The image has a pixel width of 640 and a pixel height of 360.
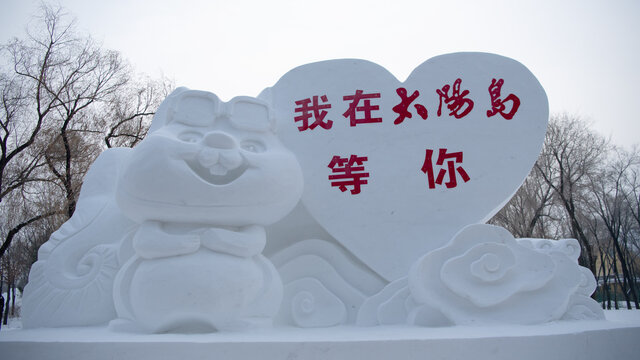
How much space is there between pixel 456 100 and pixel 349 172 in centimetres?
105

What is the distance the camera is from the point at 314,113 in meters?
3.96

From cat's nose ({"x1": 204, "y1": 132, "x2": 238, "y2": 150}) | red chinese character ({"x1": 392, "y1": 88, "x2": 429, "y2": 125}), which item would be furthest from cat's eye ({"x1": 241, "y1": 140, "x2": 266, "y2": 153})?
red chinese character ({"x1": 392, "y1": 88, "x2": 429, "y2": 125})

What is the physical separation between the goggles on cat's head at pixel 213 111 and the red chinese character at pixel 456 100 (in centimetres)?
146

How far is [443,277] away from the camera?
3.14 meters

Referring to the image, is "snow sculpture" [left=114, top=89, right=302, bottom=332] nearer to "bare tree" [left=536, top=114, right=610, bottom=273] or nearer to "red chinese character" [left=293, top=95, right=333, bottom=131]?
"red chinese character" [left=293, top=95, right=333, bottom=131]

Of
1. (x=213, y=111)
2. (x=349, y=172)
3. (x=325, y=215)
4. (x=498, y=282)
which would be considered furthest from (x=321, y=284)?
(x=213, y=111)

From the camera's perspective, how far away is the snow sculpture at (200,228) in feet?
9.48

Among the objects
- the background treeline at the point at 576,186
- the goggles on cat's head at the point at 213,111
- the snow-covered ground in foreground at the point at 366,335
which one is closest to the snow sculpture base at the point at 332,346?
the snow-covered ground in foreground at the point at 366,335

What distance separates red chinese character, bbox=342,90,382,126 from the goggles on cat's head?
731 millimetres

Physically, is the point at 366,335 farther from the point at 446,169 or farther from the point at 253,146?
the point at 446,169

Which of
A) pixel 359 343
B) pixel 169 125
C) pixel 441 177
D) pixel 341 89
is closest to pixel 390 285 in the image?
pixel 441 177

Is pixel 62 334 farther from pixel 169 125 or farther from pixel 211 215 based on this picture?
pixel 169 125

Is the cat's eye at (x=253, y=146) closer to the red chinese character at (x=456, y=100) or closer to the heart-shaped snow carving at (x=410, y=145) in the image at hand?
→ the heart-shaped snow carving at (x=410, y=145)

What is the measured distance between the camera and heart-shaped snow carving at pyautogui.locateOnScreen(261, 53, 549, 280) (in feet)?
12.3
